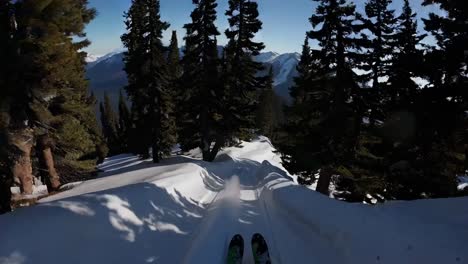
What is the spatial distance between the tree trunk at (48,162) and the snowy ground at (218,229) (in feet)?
23.4

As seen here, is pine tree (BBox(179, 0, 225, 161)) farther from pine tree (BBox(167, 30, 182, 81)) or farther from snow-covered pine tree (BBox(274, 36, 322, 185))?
pine tree (BBox(167, 30, 182, 81))

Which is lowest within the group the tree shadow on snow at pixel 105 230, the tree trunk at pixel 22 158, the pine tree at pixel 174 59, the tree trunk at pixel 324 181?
the tree trunk at pixel 324 181

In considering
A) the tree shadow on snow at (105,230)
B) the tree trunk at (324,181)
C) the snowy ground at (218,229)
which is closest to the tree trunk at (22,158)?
the snowy ground at (218,229)

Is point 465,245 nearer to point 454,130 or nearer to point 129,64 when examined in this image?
point 454,130

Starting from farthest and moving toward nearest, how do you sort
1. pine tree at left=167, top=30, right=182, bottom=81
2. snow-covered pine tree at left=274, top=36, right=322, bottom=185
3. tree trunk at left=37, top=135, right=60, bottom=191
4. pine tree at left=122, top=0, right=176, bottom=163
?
1. pine tree at left=167, top=30, right=182, bottom=81
2. pine tree at left=122, top=0, right=176, bottom=163
3. snow-covered pine tree at left=274, top=36, right=322, bottom=185
4. tree trunk at left=37, top=135, right=60, bottom=191

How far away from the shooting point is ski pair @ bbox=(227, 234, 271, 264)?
7679mm

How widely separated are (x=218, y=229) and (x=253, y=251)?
2.38 metres

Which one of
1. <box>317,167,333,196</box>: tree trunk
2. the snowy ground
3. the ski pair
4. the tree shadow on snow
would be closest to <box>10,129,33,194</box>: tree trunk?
the snowy ground

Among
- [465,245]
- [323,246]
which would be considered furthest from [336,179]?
[465,245]

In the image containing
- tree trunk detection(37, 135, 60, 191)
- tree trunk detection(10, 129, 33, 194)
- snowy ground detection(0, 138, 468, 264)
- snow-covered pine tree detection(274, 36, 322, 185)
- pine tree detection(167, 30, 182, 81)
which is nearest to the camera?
snowy ground detection(0, 138, 468, 264)

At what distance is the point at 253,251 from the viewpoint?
26.3 feet

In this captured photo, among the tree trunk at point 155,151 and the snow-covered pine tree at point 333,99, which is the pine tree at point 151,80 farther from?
the snow-covered pine tree at point 333,99

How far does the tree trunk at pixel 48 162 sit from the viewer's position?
1641 cm

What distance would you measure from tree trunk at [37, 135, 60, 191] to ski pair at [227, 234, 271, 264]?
39.8ft
